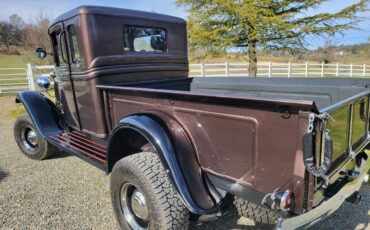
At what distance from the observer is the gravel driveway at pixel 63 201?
2.68 metres

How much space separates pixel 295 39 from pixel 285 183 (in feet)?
36.8

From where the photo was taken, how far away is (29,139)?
4672 millimetres

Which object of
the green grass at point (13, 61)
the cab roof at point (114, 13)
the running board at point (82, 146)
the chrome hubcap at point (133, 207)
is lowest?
the chrome hubcap at point (133, 207)

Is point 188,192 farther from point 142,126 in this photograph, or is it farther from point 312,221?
point 312,221

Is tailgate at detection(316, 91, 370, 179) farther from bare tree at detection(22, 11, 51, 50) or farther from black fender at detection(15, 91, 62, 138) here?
bare tree at detection(22, 11, 51, 50)

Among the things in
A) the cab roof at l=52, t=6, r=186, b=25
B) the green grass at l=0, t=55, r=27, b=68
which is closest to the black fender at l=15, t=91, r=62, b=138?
the cab roof at l=52, t=6, r=186, b=25

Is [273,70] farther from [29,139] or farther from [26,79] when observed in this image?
[29,139]

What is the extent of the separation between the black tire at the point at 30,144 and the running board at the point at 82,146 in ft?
1.72

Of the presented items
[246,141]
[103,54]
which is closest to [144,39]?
[103,54]

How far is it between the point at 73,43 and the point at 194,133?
7.43 feet

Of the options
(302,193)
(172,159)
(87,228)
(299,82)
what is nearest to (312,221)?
(302,193)

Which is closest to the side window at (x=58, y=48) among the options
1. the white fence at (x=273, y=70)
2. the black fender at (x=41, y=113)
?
the black fender at (x=41, y=113)

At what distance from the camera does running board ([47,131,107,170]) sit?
307cm

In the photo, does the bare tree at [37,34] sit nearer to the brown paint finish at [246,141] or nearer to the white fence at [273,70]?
the white fence at [273,70]
